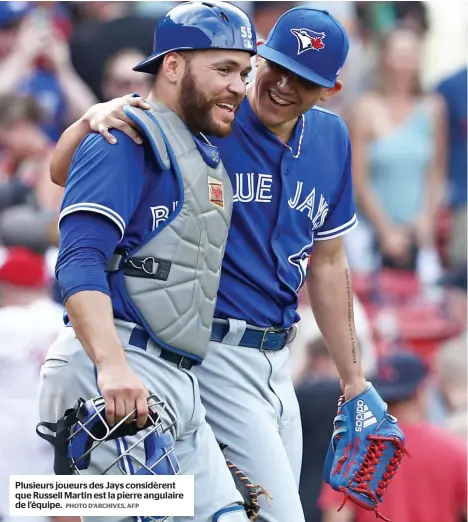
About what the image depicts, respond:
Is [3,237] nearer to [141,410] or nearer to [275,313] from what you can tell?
[275,313]

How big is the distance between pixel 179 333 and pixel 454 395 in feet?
11.9

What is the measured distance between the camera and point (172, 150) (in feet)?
11.9

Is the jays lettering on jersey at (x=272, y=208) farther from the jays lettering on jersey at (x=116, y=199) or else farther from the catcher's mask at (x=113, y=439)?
the catcher's mask at (x=113, y=439)

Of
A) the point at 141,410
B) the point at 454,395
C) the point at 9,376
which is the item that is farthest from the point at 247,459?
the point at 454,395

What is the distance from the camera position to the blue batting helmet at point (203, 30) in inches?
143

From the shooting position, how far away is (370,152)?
859 cm

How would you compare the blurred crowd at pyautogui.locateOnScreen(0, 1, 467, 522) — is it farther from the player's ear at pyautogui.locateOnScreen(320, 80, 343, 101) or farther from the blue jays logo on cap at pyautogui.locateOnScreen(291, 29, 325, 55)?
the blue jays logo on cap at pyautogui.locateOnScreen(291, 29, 325, 55)

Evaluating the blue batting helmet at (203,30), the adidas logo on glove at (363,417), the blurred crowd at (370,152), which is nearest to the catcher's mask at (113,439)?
the adidas logo on glove at (363,417)

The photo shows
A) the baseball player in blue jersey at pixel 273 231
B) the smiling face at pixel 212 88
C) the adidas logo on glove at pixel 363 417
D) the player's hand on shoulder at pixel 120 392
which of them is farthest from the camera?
the adidas logo on glove at pixel 363 417

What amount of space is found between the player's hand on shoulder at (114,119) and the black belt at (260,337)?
724mm

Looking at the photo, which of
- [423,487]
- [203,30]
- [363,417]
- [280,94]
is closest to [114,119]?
[203,30]

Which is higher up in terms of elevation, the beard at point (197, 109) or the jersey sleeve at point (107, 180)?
the beard at point (197, 109)

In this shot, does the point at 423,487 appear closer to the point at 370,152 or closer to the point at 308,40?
the point at 308,40

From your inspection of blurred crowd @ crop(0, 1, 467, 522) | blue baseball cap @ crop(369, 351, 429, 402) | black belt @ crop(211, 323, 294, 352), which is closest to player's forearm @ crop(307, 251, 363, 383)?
black belt @ crop(211, 323, 294, 352)
